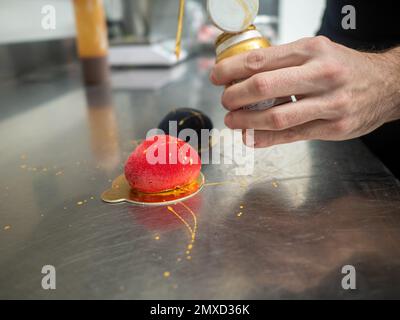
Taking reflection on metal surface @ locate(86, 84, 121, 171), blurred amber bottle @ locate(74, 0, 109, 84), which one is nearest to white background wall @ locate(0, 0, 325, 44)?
blurred amber bottle @ locate(74, 0, 109, 84)

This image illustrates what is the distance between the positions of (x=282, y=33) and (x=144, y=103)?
1837mm

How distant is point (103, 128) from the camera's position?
102cm

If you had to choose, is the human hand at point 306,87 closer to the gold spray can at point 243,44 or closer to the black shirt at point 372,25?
the gold spray can at point 243,44

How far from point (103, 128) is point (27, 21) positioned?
1119 mm

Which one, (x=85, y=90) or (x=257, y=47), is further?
(x=85, y=90)

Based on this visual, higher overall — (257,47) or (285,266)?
(257,47)

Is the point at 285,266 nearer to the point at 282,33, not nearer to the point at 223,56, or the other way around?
the point at 223,56

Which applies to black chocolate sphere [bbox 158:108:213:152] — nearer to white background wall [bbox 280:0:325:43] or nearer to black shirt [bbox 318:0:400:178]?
black shirt [bbox 318:0:400:178]

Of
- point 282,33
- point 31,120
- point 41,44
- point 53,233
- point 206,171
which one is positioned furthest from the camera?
point 282,33

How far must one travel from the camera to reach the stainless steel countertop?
1.33 ft

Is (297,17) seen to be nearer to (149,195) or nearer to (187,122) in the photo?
(187,122)

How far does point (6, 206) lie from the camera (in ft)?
2.01
